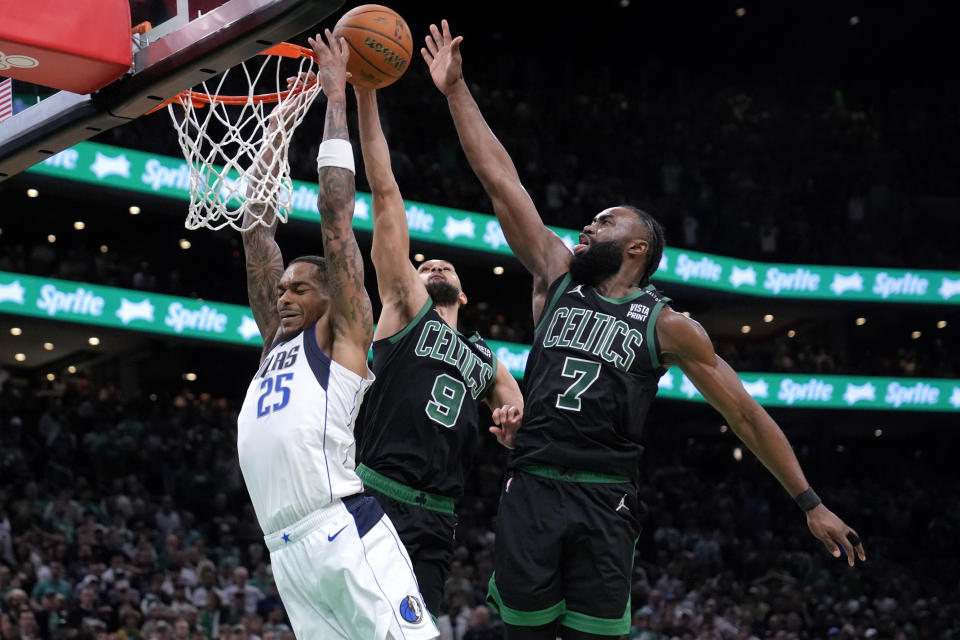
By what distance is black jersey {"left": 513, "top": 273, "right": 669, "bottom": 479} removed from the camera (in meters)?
4.49

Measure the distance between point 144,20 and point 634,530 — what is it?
2.67 m

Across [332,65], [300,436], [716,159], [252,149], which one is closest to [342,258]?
[300,436]

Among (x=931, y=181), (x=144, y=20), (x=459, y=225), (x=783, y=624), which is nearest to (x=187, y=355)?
(x=459, y=225)

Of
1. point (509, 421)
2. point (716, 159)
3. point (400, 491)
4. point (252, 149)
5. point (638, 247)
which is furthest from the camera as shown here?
point (716, 159)

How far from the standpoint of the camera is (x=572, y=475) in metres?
4.48

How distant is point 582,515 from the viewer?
441 cm

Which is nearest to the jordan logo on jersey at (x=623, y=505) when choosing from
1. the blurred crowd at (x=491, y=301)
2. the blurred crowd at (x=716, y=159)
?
the blurred crowd at (x=491, y=301)

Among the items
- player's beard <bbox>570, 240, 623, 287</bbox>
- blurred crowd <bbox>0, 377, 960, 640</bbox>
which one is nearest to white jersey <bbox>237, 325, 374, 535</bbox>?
player's beard <bbox>570, 240, 623, 287</bbox>

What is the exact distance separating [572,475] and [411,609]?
0.77 metres

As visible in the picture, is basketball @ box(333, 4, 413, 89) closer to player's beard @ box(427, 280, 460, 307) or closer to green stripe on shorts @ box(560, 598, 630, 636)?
player's beard @ box(427, 280, 460, 307)

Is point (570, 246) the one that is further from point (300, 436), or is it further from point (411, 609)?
point (411, 609)

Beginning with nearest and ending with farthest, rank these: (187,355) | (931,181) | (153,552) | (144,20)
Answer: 1. (144,20)
2. (153,552)
3. (187,355)
4. (931,181)

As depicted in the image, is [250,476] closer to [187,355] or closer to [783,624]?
[783,624]

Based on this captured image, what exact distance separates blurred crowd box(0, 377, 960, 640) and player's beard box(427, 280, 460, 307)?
5889 millimetres
